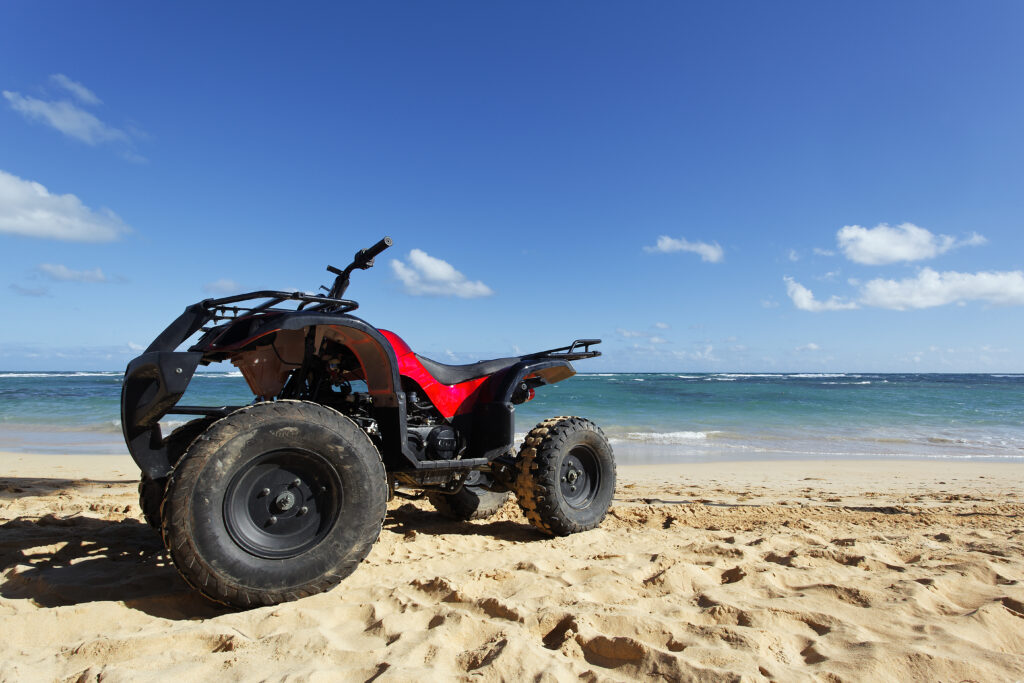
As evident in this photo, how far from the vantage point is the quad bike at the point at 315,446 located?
254 cm

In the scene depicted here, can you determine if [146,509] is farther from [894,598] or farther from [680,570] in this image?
[894,598]

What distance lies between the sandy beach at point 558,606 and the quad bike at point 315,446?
0.79ft

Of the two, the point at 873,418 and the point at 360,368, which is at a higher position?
the point at 360,368

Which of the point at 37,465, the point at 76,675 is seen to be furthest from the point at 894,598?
the point at 37,465

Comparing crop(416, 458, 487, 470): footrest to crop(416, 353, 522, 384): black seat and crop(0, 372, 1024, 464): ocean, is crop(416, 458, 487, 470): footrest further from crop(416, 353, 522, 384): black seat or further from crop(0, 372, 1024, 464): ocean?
crop(0, 372, 1024, 464): ocean

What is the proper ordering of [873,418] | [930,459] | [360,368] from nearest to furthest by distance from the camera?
[360,368] < [930,459] < [873,418]

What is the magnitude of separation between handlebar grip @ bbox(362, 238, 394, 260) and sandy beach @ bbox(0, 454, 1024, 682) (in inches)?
73.8

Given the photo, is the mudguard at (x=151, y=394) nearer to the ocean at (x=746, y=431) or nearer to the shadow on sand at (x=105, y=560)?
the shadow on sand at (x=105, y=560)

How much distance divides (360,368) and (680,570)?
2235 millimetres

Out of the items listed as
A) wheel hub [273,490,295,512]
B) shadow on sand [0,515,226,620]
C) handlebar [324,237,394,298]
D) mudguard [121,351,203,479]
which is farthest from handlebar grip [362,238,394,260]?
shadow on sand [0,515,226,620]

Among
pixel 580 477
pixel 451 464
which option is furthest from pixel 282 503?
pixel 580 477

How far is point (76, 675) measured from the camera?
78.6 inches

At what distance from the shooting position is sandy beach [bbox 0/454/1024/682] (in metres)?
2.06

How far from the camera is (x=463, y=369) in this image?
165 inches
